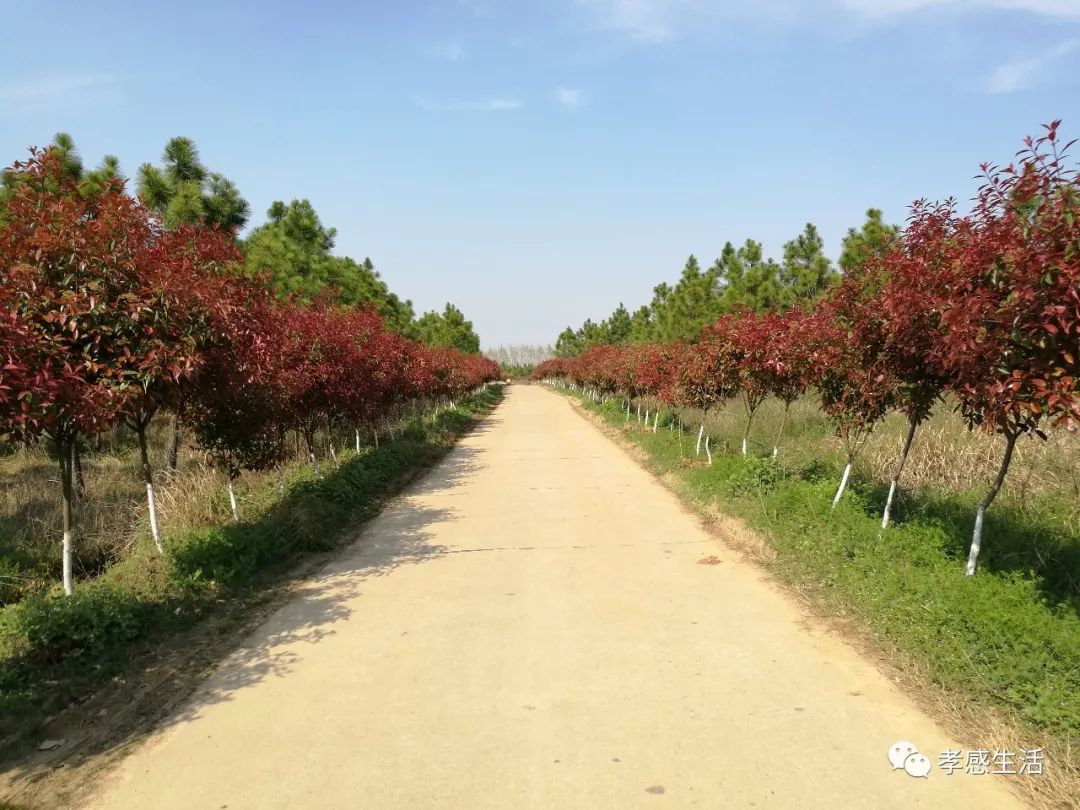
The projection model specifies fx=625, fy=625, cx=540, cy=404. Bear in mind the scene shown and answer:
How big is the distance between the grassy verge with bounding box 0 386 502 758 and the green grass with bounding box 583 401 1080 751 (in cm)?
541

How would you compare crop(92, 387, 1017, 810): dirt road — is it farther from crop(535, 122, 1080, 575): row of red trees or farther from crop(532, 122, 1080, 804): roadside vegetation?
crop(535, 122, 1080, 575): row of red trees

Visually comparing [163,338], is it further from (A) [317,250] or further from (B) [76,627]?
(A) [317,250]

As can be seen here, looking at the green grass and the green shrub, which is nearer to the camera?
the green grass

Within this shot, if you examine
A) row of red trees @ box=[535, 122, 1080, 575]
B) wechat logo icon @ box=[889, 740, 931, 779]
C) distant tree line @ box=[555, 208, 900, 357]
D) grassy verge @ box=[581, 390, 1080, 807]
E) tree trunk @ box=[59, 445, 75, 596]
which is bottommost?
wechat logo icon @ box=[889, 740, 931, 779]

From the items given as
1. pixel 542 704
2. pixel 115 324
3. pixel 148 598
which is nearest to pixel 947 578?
pixel 542 704

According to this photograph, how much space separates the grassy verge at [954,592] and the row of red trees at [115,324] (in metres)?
5.76

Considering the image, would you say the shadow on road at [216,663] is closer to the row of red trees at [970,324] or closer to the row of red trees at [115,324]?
the row of red trees at [115,324]

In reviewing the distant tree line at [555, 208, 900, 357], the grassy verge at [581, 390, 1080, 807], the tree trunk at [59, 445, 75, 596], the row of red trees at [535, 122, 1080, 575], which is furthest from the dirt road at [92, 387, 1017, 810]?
the distant tree line at [555, 208, 900, 357]

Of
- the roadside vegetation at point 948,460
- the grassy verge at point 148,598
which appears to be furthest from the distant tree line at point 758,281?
the grassy verge at point 148,598

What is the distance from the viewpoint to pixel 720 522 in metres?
8.40

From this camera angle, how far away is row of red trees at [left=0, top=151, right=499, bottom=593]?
4.34 m

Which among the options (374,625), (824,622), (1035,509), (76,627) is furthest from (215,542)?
(1035,509)

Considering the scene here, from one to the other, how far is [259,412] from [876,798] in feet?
21.3

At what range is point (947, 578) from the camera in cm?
491
